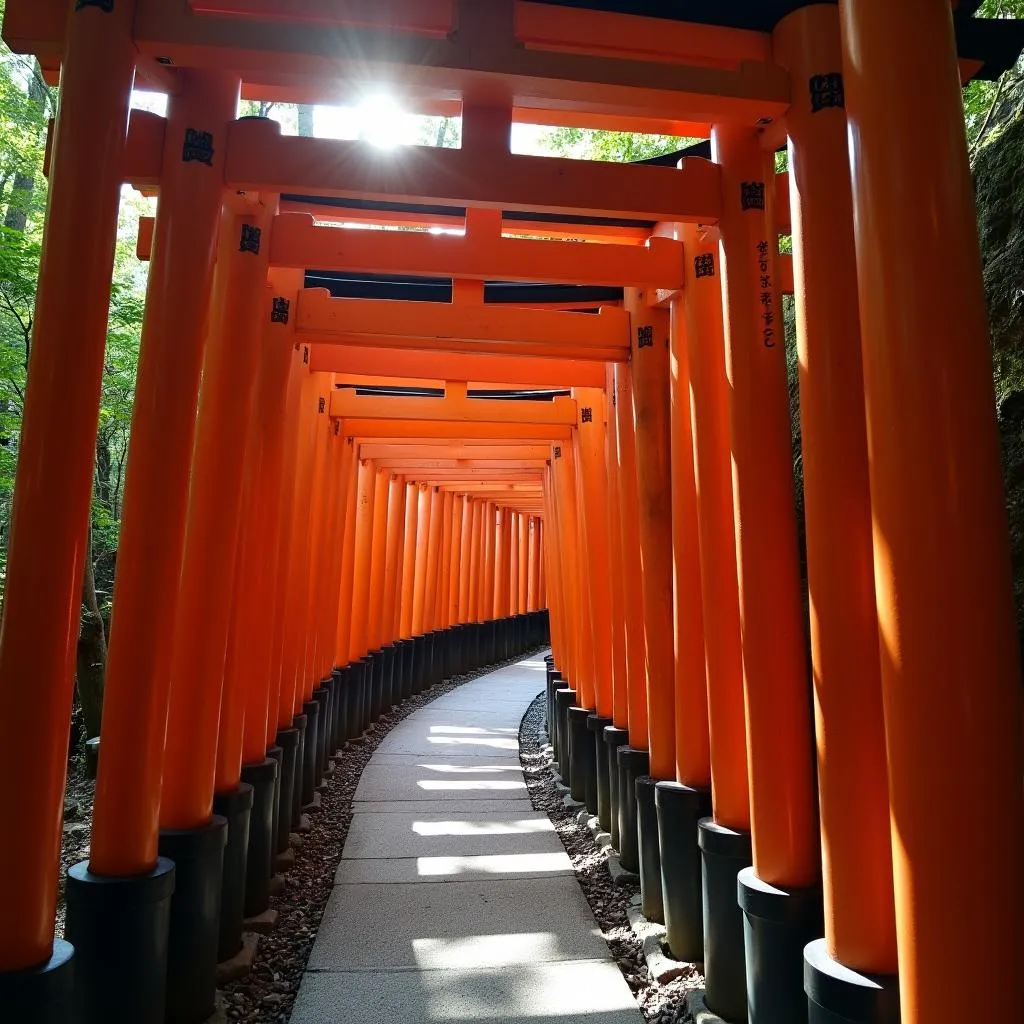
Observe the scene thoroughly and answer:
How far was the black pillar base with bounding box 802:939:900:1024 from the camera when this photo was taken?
212 cm

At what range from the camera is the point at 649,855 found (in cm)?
436

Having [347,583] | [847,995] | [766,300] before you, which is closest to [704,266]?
[766,300]

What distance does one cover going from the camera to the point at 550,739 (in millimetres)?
9820

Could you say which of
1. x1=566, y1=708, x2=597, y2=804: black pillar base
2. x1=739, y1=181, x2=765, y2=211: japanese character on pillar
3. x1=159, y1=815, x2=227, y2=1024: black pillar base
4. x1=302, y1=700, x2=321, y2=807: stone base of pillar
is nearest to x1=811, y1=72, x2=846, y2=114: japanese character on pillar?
x1=739, y1=181, x2=765, y2=211: japanese character on pillar

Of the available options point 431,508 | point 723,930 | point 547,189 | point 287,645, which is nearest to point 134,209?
point 431,508

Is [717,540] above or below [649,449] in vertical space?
below

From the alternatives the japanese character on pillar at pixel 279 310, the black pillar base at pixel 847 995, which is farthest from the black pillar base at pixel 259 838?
the black pillar base at pixel 847 995

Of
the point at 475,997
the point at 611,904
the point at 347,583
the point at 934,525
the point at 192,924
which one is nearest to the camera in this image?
the point at 934,525

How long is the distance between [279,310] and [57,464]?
8.96 feet

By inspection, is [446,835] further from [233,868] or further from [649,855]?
[233,868]

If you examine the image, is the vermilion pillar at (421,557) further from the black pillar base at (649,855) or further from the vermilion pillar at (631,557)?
the black pillar base at (649,855)

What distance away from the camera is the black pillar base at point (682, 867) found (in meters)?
3.79

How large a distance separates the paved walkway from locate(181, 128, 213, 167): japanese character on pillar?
366 cm

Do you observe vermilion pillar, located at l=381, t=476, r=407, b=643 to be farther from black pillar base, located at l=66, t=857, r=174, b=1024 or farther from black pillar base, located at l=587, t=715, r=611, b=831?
black pillar base, located at l=66, t=857, r=174, b=1024
